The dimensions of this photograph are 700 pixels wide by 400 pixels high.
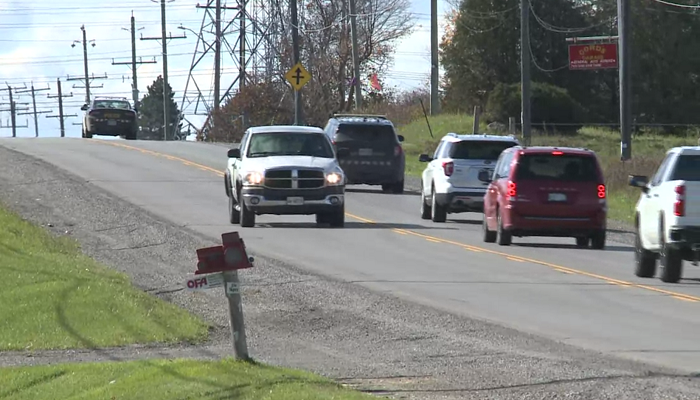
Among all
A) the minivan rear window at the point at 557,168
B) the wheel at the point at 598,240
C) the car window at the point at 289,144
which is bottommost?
the wheel at the point at 598,240

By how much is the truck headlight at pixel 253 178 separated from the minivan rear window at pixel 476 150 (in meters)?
4.58

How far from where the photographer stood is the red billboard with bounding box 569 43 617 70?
53.9 m

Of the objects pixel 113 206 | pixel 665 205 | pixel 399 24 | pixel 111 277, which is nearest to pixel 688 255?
pixel 665 205

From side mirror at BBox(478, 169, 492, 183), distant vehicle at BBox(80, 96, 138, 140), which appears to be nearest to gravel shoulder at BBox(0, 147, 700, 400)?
side mirror at BBox(478, 169, 492, 183)

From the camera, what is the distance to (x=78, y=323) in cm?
1559

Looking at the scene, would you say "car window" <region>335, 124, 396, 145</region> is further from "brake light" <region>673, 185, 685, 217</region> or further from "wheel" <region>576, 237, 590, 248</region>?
"brake light" <region>673, 185, 685, 217</region>

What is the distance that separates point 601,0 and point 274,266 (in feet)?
199

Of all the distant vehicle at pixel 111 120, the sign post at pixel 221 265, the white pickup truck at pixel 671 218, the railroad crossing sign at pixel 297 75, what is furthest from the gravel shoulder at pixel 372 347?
the distant vehicle at pixel 111 120

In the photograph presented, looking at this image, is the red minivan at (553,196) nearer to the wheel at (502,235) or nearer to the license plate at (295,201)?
the wheel at (502,235)

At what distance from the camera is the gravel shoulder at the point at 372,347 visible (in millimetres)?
11023

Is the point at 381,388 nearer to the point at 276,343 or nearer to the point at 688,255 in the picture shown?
the point at 276,343

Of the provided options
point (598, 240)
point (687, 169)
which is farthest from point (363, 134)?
point (687, 169)

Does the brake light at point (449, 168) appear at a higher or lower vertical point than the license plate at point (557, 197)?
higher

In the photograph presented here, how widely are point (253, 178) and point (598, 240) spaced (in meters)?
6.59
